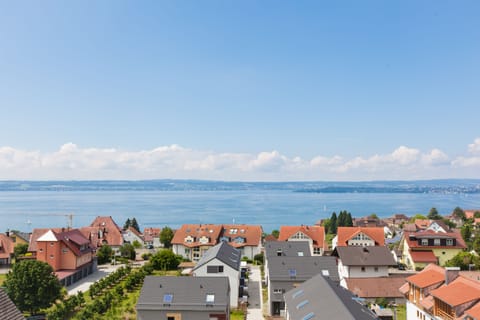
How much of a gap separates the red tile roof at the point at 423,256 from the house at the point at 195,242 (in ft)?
79.9

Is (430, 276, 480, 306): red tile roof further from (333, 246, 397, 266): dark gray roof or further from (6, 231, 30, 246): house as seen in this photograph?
(6, 231, 30, 246): house

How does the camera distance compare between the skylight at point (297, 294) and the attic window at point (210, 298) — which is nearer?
the skylight at point (297, 294)

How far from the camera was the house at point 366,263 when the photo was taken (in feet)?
129

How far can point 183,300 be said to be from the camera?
26.6 metres

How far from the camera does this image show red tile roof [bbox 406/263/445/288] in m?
25.5

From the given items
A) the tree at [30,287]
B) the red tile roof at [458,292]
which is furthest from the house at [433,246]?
the tree at [30,287]

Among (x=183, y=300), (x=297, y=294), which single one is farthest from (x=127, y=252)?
(x=297, y=294)

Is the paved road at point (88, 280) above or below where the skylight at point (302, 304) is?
below

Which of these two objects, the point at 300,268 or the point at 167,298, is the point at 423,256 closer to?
A: the point at 300,268

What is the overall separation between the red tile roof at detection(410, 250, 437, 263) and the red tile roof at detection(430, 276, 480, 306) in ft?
→ 82.2

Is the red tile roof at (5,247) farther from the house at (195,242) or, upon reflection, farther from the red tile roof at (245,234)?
the red tile roof at (245,234)

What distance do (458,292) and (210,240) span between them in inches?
1445

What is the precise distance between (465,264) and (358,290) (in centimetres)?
1747

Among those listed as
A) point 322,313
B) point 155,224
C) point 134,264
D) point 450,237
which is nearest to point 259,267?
point 134,264
